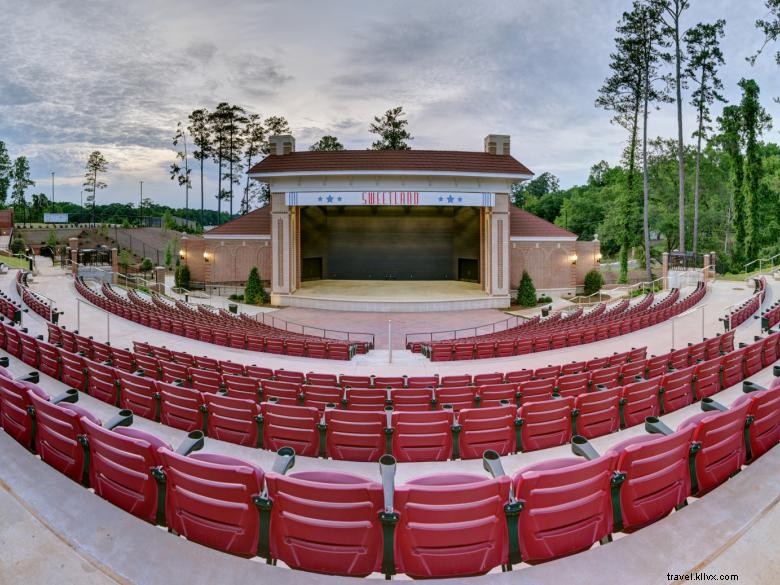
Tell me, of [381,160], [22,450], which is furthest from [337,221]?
[22,450]

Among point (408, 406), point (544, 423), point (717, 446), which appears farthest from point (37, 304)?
point (717, 446)

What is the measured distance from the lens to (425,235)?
43688mm

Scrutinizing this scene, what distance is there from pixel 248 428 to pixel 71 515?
3100mm

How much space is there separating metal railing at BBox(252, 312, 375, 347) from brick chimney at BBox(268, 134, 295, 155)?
17.2m

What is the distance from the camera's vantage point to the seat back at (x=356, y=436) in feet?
18.9

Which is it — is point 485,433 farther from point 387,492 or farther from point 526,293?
point 526,293

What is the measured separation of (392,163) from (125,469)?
31.3 m

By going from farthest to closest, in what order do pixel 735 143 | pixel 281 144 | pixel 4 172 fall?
pixel 4 172 → pixel 281 144 → pixel 735 143

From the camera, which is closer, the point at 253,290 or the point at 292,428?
the point at 292,428

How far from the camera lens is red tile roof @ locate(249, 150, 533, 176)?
1271 inches

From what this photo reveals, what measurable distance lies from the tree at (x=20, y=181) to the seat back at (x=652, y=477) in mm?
107236

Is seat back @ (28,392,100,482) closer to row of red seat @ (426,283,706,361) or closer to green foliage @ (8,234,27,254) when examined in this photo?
row of red seat @ (426,283,706,361)

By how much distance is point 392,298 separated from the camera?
32.4 m

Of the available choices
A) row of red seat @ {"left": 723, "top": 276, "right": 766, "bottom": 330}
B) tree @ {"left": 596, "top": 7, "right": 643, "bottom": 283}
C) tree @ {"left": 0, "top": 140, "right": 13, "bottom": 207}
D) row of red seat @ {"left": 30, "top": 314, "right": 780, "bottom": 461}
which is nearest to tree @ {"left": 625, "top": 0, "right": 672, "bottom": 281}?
tree @ {"left": 596, "top": 7, "right": 643, "bottom": 283}
